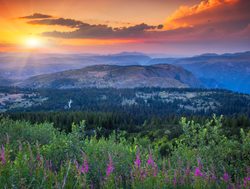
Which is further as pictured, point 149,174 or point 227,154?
point 227,154

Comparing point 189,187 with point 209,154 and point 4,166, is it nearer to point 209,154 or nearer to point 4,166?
point 4,166

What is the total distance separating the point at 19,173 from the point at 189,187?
5.35m

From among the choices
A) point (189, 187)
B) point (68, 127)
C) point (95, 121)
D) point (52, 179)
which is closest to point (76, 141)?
point (52, 179)

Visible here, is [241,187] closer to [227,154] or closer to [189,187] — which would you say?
[189,187]

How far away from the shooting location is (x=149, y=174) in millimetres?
9602

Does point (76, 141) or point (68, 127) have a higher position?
point (76, 141)

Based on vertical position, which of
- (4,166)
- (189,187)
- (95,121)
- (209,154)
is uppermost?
(4,166)

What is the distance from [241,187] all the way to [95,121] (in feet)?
614

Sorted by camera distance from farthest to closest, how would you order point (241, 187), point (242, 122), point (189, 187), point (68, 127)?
point (68, 127), point (242, 122), point (189, 187), point (241, 187)

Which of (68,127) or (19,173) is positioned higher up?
(19,173)

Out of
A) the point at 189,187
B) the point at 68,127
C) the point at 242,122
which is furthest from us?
the point at 68,127

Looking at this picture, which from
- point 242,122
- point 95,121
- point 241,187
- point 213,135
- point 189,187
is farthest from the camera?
point 95,121

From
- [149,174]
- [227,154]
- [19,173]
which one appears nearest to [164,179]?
[149,174]

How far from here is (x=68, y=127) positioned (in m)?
173
